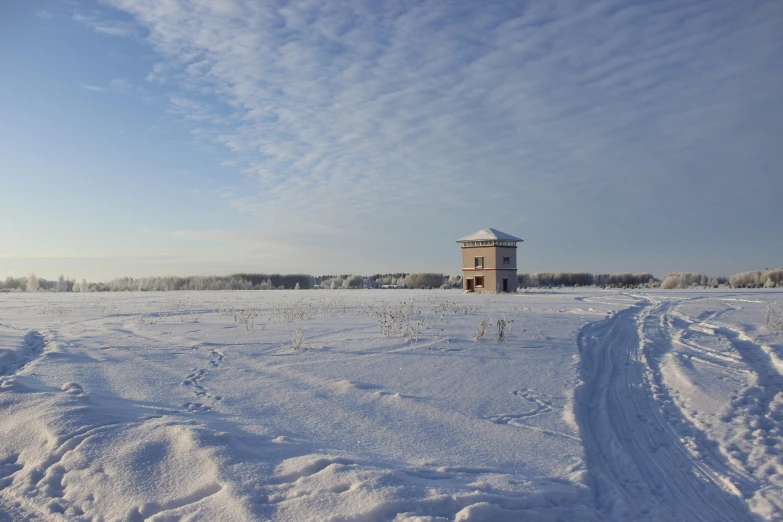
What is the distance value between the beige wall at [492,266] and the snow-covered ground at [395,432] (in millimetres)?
28322

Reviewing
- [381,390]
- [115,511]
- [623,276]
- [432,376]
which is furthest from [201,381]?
[623,276]

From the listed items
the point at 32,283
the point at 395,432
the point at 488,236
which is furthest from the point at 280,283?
the point at 395,432

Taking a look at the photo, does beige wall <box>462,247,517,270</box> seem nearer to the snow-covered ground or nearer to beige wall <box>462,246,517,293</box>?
beige wall <box>462,246,517,293</box>

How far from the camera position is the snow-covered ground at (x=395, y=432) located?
3680mm

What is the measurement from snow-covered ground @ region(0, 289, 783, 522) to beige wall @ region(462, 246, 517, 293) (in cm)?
2832

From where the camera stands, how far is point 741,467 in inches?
179

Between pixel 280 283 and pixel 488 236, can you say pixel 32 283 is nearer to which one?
pixel 280 283

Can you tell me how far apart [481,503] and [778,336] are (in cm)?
1079

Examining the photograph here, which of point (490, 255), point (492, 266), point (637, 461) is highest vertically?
point (490, 255)

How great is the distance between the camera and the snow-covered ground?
12.1 ft

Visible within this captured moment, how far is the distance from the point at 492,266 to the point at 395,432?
34.6 metres

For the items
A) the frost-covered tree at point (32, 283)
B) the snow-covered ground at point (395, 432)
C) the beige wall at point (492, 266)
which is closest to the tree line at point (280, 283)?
the frost-covered tree at point (32, 283)

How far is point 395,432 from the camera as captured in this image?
523cm

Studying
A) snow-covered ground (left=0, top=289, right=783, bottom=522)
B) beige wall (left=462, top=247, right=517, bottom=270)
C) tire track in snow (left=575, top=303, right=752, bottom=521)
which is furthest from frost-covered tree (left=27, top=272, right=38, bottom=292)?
tire track in snow (left=575, top=303, right=752, bottom=521)
